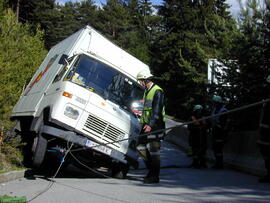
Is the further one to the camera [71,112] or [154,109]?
[154,109]

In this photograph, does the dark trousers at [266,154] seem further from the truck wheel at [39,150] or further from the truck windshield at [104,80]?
the truck wheel at [39,150]

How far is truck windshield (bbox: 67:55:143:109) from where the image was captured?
28.4 ft

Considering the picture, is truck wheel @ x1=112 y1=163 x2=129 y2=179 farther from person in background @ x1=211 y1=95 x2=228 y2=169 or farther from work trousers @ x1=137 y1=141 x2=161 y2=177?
person in background @ x1=211 y1=95 x2=228 y2=169

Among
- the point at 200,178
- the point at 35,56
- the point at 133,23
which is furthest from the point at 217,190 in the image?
the point at 133,23

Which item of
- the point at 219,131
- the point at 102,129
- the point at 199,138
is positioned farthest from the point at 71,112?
the point at 199,138

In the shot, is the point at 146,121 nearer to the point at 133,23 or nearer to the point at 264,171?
the point at 264,171

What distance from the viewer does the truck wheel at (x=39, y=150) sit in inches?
305

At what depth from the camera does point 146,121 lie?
826 centimetres

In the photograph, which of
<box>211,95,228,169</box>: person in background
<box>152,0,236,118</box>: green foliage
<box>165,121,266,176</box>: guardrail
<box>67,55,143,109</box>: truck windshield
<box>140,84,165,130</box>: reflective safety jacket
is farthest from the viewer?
<box>152,0,236,118</box>: green foliage

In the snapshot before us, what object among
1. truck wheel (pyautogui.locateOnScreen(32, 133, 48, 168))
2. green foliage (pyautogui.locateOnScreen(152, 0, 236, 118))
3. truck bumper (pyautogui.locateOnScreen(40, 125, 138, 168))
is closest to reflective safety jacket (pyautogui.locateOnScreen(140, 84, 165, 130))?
truck bumper (pyautogui.locateOnScreen(40, 125, 138, 168))

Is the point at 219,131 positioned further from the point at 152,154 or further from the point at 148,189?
the point at 148,189

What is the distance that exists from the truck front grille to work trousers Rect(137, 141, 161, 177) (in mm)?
576

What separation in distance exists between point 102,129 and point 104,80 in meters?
1.17

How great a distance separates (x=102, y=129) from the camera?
8188mm
